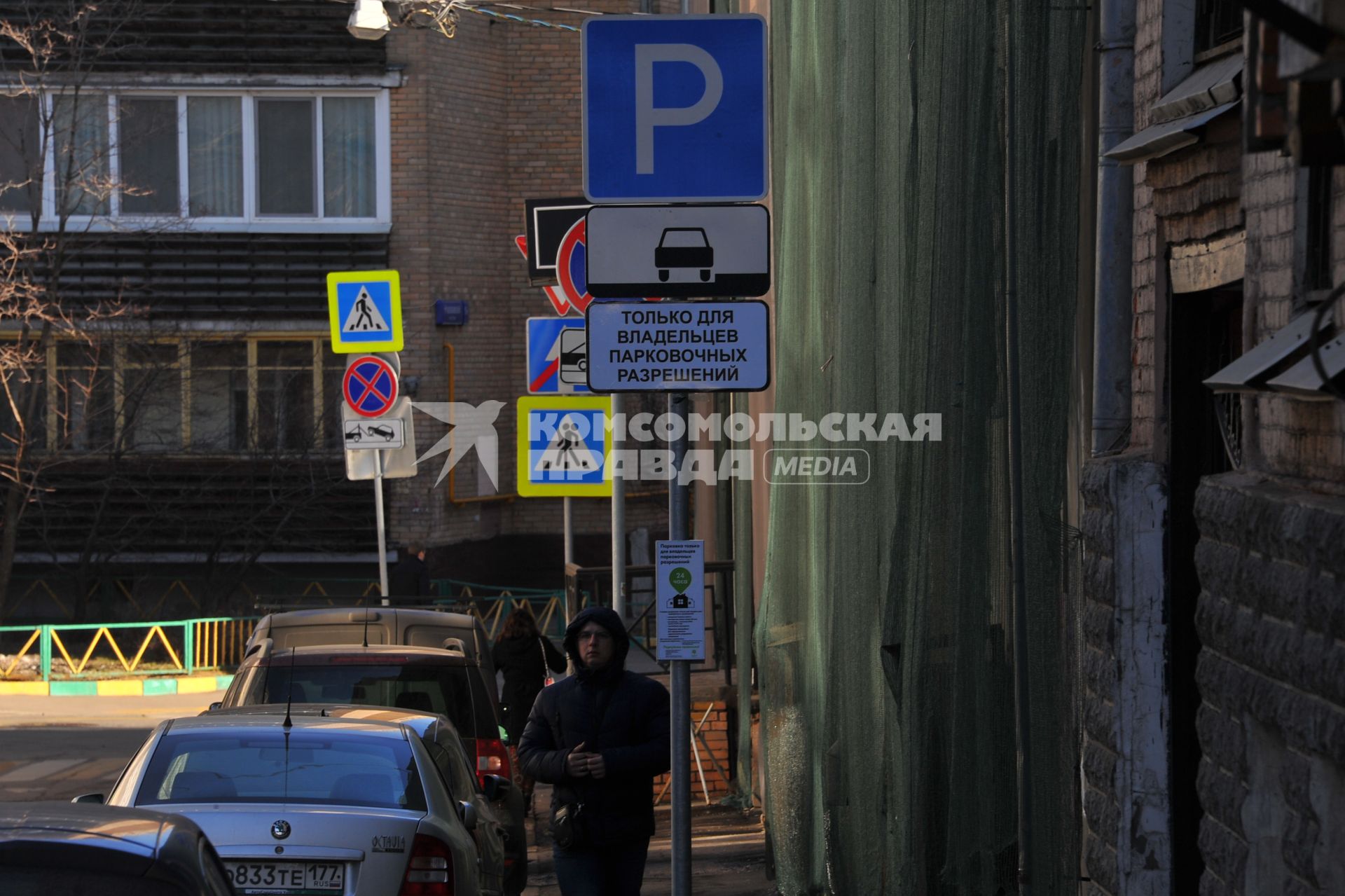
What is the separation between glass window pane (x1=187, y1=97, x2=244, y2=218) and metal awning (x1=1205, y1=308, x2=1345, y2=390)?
2087cm

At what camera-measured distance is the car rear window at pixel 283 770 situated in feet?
21.2

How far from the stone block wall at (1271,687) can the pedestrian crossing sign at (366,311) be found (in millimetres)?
11095

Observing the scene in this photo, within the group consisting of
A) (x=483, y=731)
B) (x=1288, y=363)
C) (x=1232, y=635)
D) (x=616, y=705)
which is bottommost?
(x=483, y=731)

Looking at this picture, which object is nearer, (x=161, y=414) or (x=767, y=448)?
(x=767, y=448)

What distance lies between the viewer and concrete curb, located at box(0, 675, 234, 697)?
1864 cm

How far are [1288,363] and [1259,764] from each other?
105 centimetres

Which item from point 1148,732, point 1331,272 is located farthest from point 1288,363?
point 1148,732

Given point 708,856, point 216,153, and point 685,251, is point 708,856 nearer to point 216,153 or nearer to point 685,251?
point 685,251

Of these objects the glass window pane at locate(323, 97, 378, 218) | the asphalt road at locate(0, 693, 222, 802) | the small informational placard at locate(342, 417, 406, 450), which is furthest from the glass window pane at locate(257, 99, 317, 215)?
the small informational placard at locate(342, 417, 406, 450)

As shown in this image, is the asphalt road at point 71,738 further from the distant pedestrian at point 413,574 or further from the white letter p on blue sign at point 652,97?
the white letter p on blue sign at point 652,97

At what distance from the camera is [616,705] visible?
646 cm

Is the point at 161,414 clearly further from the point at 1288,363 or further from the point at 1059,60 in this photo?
the point at 1288,363

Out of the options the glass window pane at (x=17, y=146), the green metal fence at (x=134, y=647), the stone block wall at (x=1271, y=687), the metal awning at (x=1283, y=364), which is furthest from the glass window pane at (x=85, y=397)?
the metal awning at (x=1283, y=364)

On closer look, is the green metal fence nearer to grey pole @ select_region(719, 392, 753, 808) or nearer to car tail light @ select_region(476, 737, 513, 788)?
grey pole @ select_region(719, 392, 753, 808)
